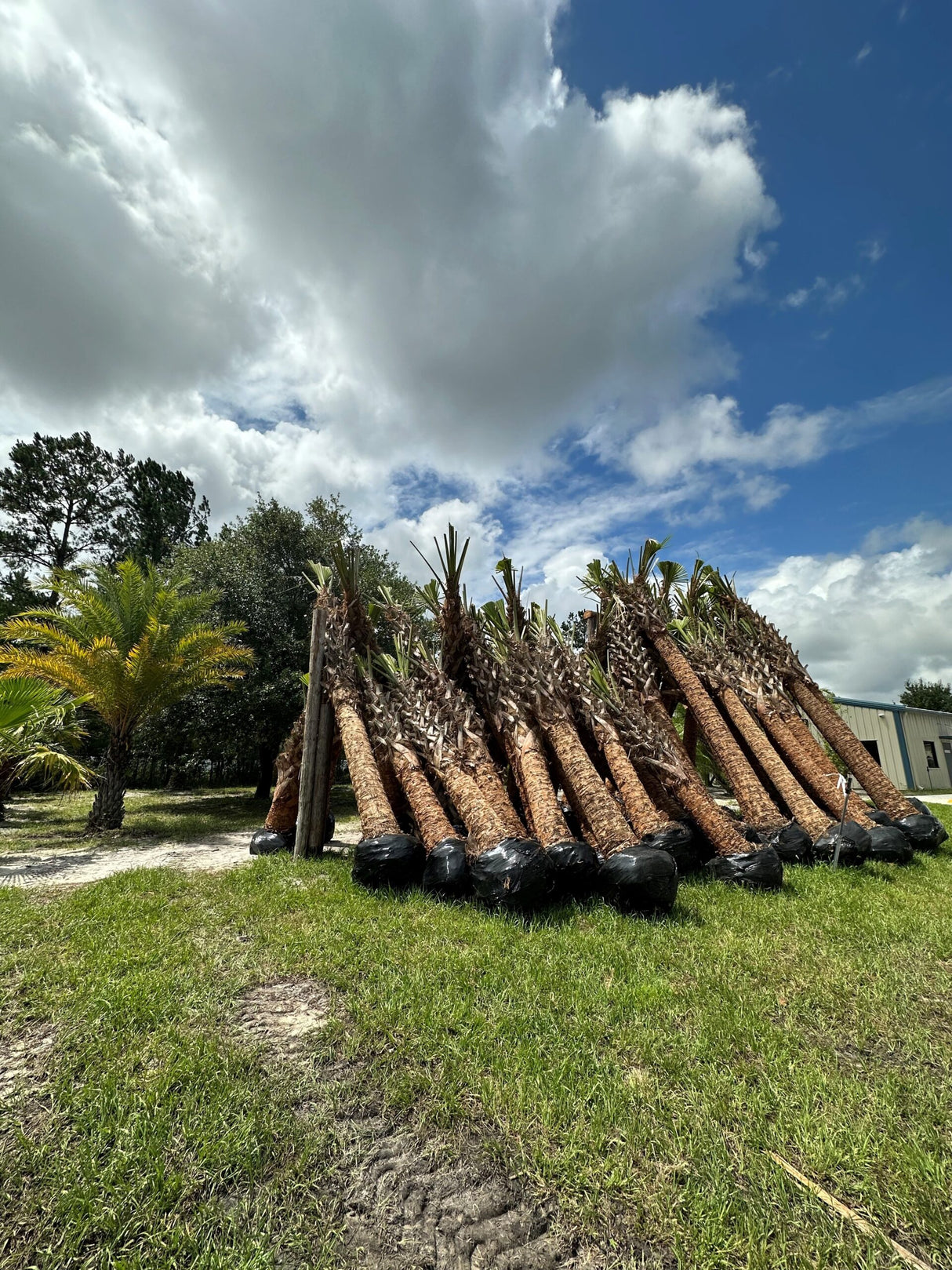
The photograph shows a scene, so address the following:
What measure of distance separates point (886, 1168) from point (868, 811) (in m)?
6.78

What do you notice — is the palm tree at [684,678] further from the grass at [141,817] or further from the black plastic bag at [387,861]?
the grass at [141,817]

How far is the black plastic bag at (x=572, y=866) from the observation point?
4676 millimetres

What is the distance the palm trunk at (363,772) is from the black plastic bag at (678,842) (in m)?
2.68

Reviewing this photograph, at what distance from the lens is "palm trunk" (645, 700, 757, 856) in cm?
549

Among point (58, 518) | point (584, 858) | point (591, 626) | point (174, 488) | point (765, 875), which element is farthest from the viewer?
point (174, 488)

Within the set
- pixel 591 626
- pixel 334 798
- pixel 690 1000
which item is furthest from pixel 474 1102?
pixel 334 798

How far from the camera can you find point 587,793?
5.28 meters

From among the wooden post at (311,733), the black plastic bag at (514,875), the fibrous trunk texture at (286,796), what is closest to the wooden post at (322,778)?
the wooden post at (311,733)

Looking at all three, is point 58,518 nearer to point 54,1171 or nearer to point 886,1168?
point 54,1171

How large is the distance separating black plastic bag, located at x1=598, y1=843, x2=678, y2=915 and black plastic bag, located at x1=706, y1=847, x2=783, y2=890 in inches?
47.2

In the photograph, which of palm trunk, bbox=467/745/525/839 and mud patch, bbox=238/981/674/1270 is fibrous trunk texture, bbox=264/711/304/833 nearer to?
palm trunk, bbox=467/745/525/839

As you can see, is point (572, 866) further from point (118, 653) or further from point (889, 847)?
point (118, 653)

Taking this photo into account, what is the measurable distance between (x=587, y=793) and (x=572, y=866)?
820 millimetres

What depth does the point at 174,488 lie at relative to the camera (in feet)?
93.4
